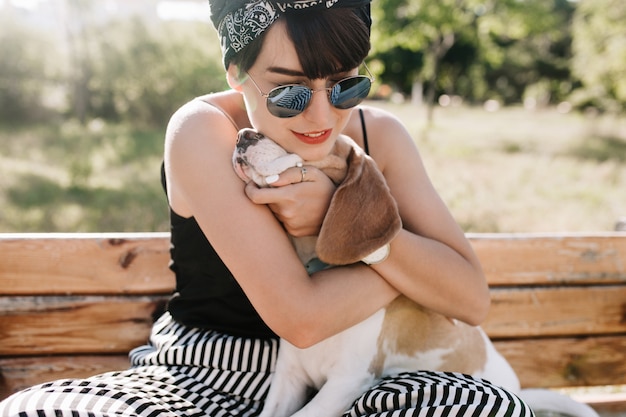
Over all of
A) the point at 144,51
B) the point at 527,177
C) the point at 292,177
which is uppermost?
the point at 292,177

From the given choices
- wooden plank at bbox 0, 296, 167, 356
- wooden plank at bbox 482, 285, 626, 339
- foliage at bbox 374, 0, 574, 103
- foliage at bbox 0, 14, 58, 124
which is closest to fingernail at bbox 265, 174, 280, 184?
wooden plank at bbox 0, 296, 167, 356

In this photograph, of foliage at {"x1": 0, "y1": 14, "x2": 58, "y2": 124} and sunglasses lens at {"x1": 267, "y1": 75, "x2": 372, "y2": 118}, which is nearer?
sunglasses lens at {"x1": 267, "y1": 75, "x2": 372, "y2": 118}

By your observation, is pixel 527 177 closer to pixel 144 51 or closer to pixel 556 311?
pixel 556 311

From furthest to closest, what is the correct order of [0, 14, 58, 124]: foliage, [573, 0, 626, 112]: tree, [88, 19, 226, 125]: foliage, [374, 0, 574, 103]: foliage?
[573, 0, 626, 112]: tree
[88, 19, 226, 125]: foliage
[0, 14, 58, 124]: foliage
[374, 0, 574, 103]: foliage

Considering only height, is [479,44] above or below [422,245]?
below

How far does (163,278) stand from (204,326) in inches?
16.6

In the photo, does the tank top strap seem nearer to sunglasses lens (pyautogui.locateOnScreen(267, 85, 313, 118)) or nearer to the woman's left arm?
the woman's left arm

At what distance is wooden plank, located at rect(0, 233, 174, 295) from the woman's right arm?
594 mm

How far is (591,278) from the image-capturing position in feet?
7.49

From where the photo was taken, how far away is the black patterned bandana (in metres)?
1.38

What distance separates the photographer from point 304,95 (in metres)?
1.42

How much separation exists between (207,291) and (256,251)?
0.33 metres

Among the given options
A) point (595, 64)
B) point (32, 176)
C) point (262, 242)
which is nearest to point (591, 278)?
point (262, 242)

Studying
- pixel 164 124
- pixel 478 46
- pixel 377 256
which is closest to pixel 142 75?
pixel 164 124
